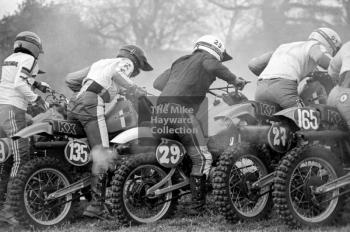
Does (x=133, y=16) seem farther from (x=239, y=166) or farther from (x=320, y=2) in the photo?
(x=239, y=166)

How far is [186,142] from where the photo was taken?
6684 mm

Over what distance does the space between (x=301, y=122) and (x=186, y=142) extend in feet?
4.03

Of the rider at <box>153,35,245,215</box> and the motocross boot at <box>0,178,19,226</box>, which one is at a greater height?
the rider at <box>153,35,245,215</box>

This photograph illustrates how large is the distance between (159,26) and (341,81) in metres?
10.0

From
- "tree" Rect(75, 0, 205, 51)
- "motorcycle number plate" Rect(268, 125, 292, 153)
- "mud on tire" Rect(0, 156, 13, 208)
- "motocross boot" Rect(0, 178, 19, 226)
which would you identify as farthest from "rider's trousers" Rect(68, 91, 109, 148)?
"tree" Rect(75, 0, 205, 51)

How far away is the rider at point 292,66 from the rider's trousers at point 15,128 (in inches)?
97.3

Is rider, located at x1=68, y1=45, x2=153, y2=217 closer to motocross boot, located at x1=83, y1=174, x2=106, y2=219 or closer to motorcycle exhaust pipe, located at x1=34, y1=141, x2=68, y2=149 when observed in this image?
motocross boot, located at x1=83, y1=174, x2=106, y2=219

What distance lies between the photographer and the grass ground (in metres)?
6.12

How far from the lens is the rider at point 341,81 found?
6246mm

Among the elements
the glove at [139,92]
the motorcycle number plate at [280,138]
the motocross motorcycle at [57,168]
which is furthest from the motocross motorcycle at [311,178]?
the motocross motorcycle at [57,168]

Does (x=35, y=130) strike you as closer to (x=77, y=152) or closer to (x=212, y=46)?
(x=77, y=152)

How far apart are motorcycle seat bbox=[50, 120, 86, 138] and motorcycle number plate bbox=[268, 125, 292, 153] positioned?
6.65 ft

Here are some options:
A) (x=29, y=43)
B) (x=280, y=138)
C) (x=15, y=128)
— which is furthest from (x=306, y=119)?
(x=29, y=43)

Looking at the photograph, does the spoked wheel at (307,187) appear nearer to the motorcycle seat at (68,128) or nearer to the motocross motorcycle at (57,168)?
the motocross motorcycle at (57,168)
